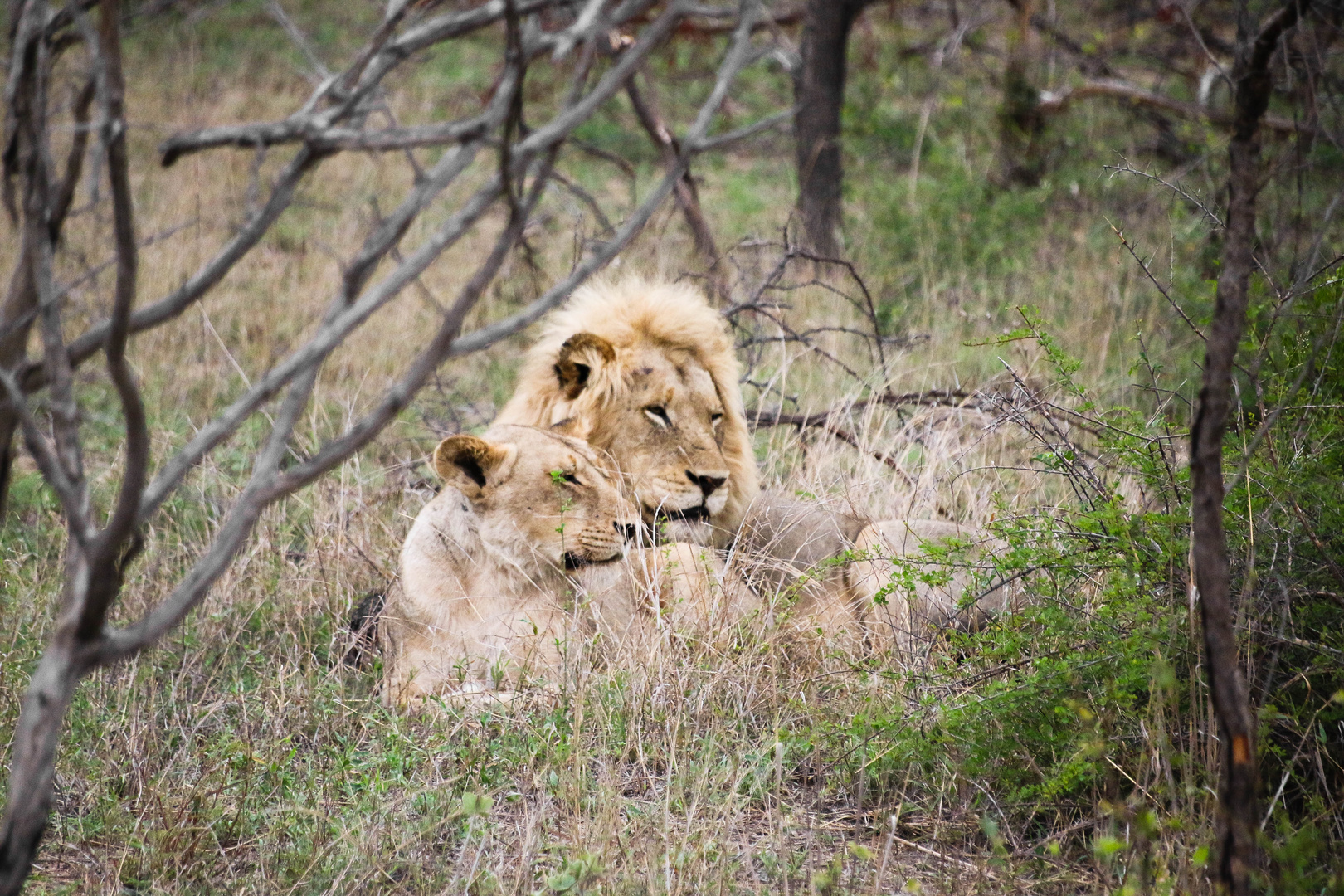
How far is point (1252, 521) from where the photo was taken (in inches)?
121

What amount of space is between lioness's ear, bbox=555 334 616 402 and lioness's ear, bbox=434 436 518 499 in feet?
2.07

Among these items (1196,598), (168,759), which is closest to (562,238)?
(168,759)

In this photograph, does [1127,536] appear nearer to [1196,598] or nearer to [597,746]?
[1196,598]

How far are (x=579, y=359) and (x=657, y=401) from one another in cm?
35

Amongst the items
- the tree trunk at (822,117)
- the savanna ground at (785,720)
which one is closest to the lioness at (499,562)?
the savanna ground at (785,720)

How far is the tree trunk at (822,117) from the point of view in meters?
9.02

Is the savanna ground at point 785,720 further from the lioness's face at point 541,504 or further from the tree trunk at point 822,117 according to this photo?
the tree trunk at point 822,117

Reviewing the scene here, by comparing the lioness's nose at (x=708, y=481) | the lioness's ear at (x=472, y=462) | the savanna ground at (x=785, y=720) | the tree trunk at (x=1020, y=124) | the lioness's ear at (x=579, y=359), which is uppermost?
the tree trunk at (x=1020, y=124)

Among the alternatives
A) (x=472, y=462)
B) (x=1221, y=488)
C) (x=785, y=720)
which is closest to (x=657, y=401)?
(x=472, y=462)

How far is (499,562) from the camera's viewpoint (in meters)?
3.88

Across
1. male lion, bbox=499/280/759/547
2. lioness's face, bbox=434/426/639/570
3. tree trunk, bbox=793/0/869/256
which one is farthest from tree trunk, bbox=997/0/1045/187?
lioness's face, bbox=434/426/639/570

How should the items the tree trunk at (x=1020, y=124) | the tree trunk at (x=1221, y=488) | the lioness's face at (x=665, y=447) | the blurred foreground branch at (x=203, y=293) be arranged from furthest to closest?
the tree trunk at (x=1020, y=124)
the lioness's face at (x=665, y=447)
the tree trunk at (x=1221, y=488)
the blurred foreground branch at (x=203, y=293)

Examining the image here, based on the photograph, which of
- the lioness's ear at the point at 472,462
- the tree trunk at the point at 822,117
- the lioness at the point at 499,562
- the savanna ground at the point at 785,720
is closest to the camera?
the savanna ground at the point at 785,720

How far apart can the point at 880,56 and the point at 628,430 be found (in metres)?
10.7
